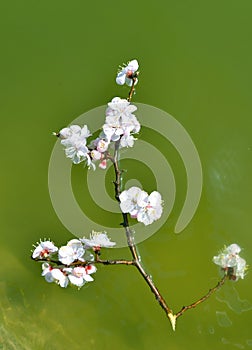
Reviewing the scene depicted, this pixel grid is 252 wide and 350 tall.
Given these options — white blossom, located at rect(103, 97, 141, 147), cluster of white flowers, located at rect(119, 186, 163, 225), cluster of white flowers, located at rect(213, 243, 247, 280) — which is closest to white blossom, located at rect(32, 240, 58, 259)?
cluster of white flowers, located at rect(119, 186, 163, 225)

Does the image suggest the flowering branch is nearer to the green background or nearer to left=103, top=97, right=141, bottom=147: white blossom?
left=103, top=97, right=141, bottom=147: white blossom

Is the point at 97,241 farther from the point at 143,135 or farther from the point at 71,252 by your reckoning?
the point at 143,135

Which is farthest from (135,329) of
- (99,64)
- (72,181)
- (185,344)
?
(99,64)

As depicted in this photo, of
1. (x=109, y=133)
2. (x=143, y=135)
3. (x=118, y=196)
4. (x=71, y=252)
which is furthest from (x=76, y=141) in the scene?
(x=143, y=135)

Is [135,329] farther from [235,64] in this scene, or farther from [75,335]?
[235,64]

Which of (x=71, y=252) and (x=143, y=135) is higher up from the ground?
(x=143, y=135)
